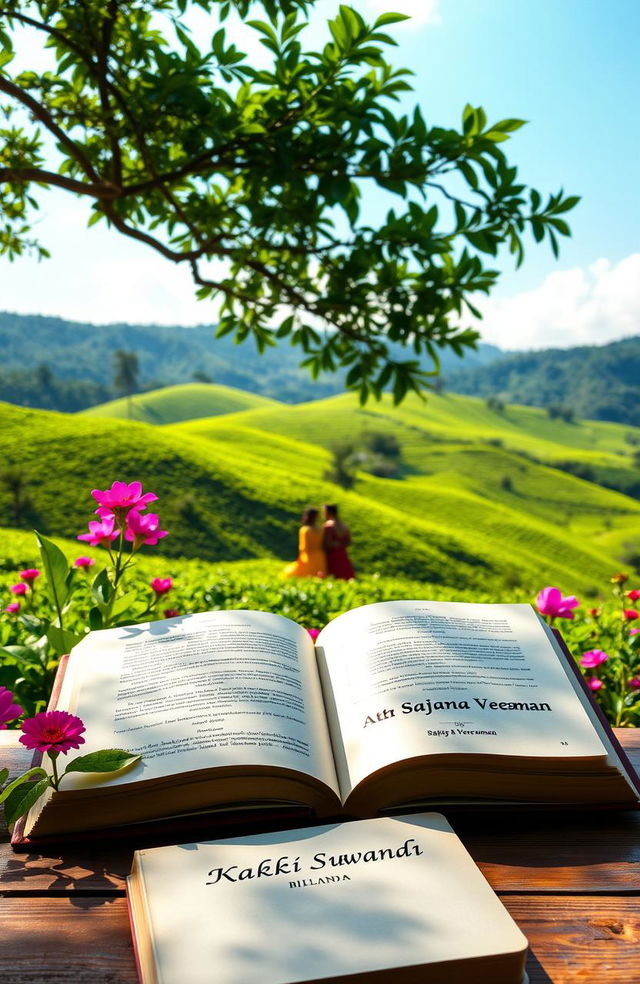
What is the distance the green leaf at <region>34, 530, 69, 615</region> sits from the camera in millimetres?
1622

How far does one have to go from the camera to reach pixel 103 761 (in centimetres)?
107

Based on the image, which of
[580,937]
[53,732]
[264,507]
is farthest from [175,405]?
[580,937]

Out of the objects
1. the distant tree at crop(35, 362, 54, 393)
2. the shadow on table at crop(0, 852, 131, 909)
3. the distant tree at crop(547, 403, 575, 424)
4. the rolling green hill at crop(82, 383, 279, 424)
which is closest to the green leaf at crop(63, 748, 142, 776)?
the shadow on table at crop(0, 852, 131, 909)

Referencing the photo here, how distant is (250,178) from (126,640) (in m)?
2.15

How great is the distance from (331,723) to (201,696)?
245 millimetres

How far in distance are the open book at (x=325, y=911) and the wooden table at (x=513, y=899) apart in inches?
2.2

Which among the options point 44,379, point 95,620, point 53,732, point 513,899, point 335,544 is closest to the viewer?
point 513,899

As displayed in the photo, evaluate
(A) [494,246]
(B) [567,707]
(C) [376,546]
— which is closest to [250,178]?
(A) [494,246]

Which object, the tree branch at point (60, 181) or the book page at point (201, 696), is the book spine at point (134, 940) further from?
the tree branch at point (60, 181)

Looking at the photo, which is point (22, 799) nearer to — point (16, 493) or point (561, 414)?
point (16, 493)

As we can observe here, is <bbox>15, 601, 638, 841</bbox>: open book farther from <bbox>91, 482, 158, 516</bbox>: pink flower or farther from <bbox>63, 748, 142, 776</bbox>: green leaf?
<bbox>91, 482, 158, 516</bbox>: pink flower

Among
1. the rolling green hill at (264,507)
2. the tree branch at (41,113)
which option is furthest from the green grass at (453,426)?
the tree branch at (41,113)

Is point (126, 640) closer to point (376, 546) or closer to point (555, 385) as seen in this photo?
point (376, 546)

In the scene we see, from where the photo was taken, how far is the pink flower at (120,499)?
1690mm
